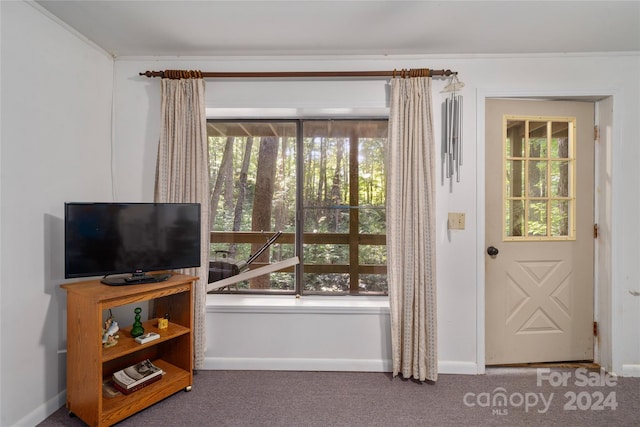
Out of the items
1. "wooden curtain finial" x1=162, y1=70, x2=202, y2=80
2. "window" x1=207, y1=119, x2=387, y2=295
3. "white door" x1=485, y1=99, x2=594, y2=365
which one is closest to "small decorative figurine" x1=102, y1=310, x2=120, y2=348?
"window" x1=207, y1=119, x2=387, y2=295

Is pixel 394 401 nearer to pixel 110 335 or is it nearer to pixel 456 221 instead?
pixel 456 221

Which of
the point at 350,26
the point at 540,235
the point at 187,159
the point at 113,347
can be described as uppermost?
the point at 350,26

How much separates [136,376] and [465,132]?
9.21ft

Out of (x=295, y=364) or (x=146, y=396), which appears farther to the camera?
(x=295, y=364)

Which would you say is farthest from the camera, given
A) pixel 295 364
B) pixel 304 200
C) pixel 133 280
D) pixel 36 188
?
pixel 304 200

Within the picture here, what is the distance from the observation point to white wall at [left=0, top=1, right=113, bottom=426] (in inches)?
57.6

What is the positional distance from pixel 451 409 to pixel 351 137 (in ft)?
6.72

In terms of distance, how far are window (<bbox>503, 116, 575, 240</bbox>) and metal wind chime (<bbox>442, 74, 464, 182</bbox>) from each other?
0.45 metres

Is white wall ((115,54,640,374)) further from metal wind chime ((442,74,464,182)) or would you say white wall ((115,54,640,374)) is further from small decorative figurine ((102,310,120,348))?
small decorative figurine ((102,310,120,348))

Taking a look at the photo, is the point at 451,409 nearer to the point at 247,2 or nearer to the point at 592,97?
the point at 592,97

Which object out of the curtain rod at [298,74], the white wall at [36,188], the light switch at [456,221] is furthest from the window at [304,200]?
the white wall at [36,188]

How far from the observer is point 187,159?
202 cm

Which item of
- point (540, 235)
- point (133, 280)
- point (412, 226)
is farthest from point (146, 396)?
point (540, 235)

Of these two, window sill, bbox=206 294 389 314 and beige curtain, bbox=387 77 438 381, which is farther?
window sill, bbox=206 294 389 314
